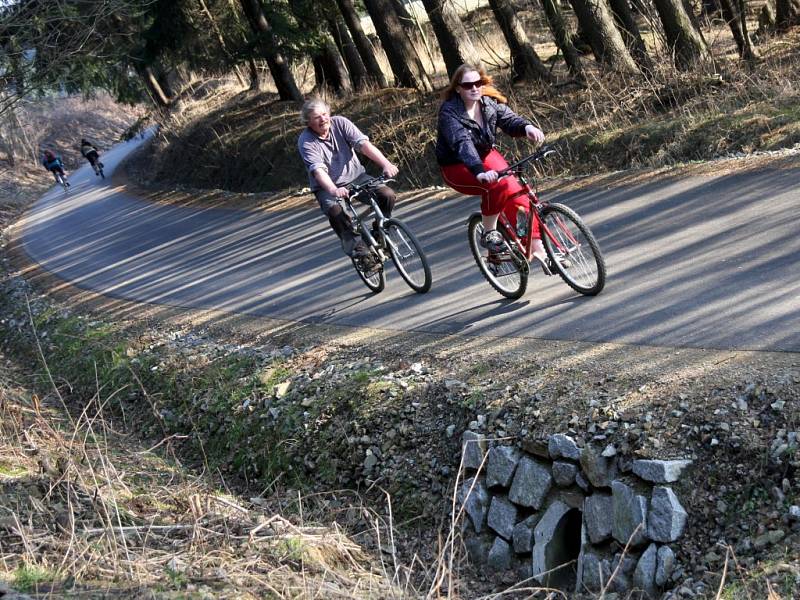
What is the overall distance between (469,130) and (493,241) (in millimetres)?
1122

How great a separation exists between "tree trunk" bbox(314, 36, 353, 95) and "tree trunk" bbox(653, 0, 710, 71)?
443 inches

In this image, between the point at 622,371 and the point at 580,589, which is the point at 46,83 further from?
the point at 580,589

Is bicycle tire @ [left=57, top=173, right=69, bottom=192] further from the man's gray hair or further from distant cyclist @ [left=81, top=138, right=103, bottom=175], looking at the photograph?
the man's gray hair

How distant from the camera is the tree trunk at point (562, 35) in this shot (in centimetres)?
1633

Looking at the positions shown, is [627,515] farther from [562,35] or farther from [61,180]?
[61,180]

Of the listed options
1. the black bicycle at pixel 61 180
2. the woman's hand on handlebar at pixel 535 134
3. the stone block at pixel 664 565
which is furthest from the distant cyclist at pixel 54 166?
the stone block at pixel 664 565

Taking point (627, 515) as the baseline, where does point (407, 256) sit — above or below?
above

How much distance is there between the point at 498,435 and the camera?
607cm

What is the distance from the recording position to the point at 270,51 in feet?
75.3

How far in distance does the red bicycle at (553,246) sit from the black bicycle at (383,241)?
112cm

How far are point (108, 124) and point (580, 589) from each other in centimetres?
7870

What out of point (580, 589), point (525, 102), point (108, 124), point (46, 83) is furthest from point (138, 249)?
point (108, 124)

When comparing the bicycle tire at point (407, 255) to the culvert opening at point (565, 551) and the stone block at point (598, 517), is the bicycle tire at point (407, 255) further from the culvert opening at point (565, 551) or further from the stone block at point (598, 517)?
the stone block at point (598, 517)

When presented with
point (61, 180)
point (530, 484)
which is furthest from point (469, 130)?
point (61, 180)
